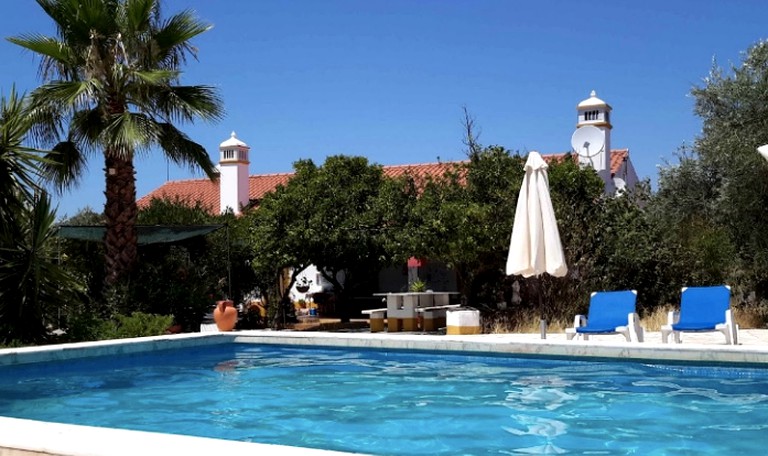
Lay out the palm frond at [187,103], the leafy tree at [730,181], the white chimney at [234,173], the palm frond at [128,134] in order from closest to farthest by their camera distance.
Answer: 1. the palm frond at [128,134]
2. the leafy tree at [730,181]
3. the palm frond at [187,103]
4. the white chimney at [234,173]

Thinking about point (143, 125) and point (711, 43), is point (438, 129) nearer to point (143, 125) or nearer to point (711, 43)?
point (711, 43)

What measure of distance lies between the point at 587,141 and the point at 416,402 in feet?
52.7

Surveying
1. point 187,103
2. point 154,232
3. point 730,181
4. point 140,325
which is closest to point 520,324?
point 730,181

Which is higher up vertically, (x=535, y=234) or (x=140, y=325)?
(x=535, y=234)

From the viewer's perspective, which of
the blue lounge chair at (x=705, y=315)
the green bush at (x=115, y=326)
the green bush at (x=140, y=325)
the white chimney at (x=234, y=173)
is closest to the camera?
the blue lounge chair at (x=705, y=315)

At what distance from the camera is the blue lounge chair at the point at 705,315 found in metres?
12.0

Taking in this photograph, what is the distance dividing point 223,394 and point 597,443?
534cm

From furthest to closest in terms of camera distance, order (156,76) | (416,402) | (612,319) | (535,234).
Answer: (156,76), (535,234), (612,319), (416,402)

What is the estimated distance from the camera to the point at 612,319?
12.9 metres

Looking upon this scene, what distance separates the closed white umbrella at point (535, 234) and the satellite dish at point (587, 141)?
10021 millimetres

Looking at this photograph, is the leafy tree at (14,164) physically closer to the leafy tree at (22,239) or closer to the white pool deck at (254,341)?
the leafy tree at (22,239)

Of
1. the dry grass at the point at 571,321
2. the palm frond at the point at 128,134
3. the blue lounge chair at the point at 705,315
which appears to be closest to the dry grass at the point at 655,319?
the dry grass at the point at 571,321

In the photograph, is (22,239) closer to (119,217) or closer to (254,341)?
(119,217)

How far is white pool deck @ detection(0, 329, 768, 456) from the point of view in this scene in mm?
5234
